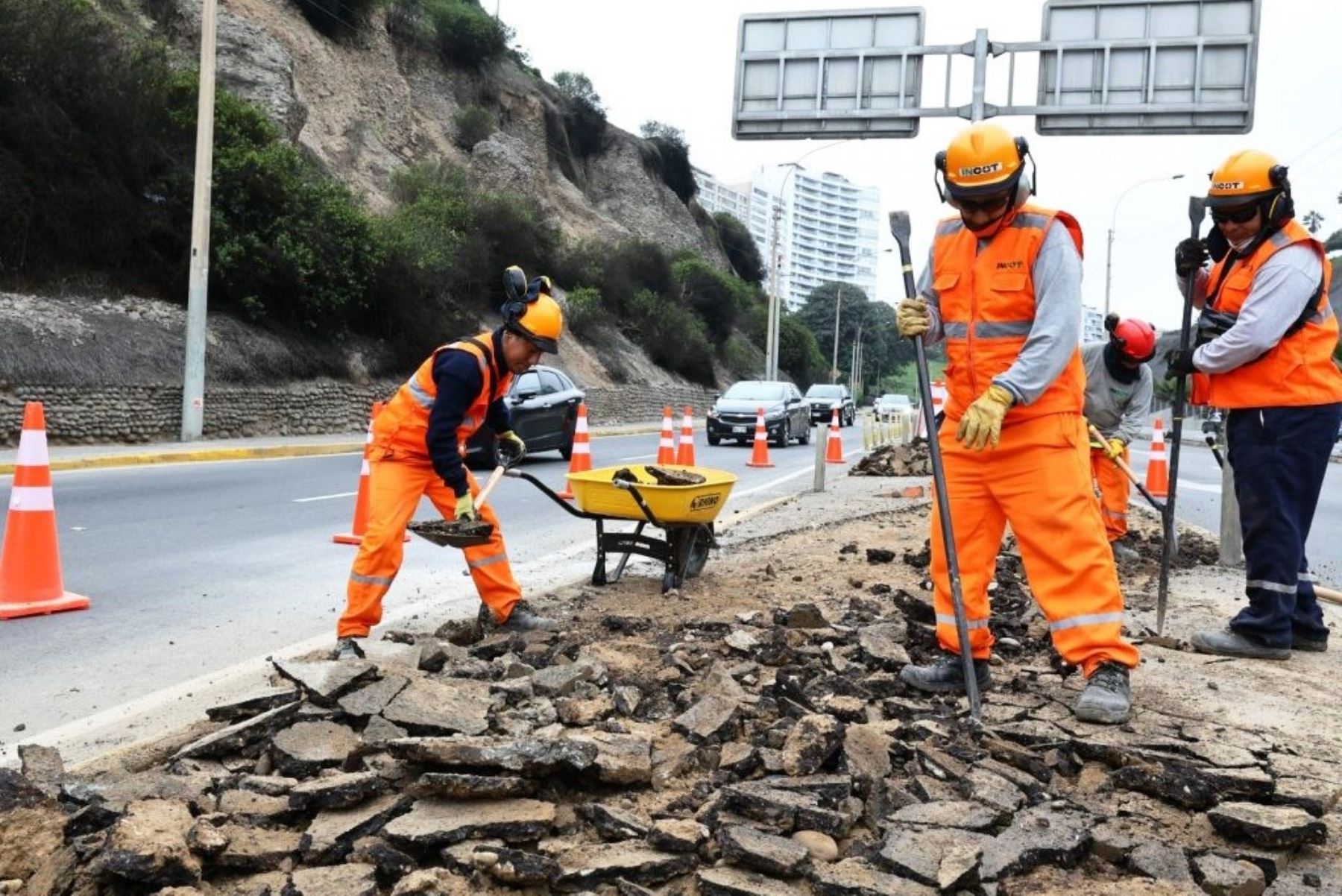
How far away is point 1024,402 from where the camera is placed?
3682 mm

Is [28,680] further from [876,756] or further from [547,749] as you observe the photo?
[876,756]

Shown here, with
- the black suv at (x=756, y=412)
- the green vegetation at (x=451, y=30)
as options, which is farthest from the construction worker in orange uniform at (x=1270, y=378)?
the green vegetation at (x=451, y=30)

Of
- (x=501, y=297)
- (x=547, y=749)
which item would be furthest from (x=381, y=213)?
(x=547, y=749)

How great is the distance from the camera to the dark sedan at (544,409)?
51.9 ft

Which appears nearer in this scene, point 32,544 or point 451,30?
point 32,544

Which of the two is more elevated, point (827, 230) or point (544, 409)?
point (827, 230)

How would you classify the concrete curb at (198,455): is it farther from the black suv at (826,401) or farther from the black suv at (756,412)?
the black suv at (826,401)

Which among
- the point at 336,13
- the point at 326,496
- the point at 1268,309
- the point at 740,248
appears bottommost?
the point at 326,496

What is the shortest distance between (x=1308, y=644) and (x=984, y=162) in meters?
3.13

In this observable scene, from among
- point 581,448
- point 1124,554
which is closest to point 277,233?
point 581,448

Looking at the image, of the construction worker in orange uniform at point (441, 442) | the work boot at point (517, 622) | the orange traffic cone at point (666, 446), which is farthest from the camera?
the orange traffic cone at point (666, 446)

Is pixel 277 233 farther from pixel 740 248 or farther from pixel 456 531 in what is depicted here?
pixel 740 248

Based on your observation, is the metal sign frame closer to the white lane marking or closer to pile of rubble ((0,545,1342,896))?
the white lane marking

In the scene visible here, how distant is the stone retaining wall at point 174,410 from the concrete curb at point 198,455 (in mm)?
1476
